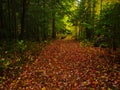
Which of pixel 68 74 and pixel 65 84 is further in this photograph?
pixel 68 74

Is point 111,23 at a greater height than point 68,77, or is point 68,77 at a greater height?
point 111,23

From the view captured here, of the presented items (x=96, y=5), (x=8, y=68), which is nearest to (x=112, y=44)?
(x=8, y=68)

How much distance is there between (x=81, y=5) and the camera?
35906 mm

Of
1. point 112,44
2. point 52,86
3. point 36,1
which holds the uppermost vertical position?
point 36,1

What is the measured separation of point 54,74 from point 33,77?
111 cm

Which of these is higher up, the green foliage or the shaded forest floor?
the green foliage

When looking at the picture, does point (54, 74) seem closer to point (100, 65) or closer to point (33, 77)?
point (33, 77)

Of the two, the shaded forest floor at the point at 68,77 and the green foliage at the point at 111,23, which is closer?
the shaded forest floor at the point at 68,77

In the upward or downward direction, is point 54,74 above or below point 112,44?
below

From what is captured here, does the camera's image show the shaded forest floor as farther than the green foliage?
No

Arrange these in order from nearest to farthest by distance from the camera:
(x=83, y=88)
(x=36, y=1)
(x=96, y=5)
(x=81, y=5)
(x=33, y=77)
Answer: (x=83, y=88) → (x=33, y=77) → (x=36, y=1) → (x=96, y=5) → (x=81, y=5)

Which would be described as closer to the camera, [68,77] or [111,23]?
[68,77]

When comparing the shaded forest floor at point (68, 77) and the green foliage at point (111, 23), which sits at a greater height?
the green foliage at point (111, 23)

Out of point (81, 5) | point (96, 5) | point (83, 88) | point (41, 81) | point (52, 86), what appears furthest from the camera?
point (81, 5)
